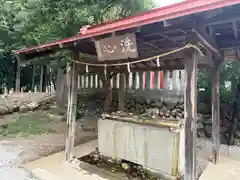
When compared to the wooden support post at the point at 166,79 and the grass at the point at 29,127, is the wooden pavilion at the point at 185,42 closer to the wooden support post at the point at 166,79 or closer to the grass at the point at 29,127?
the wooden support post at the point at 166,79

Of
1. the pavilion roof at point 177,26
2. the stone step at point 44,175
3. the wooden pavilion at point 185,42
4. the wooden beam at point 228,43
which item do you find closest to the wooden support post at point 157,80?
the wooden pavilion at point 185,42

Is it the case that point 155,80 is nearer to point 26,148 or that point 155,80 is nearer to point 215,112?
point 215,112

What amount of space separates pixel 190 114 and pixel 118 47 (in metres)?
1.67

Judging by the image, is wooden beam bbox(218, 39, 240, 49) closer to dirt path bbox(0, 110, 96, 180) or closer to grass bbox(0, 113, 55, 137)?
dirt path bbox(0, 110, 96, 180)

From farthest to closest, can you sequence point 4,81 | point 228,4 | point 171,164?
point 4,81
point 171,164
point 228,4

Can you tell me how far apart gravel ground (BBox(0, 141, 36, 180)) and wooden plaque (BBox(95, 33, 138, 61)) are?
284cm

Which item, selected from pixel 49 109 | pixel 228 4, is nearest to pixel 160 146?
pixel 228 4

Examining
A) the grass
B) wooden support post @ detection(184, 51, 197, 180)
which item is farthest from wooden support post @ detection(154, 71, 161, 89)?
the grass

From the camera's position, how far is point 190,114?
135 inches

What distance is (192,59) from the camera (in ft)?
11.2

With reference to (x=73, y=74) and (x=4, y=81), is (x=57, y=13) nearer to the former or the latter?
(x=73, y=74)

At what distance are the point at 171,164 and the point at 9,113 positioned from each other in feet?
34.1

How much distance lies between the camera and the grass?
816 centimetres

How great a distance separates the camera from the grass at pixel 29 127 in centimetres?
816
